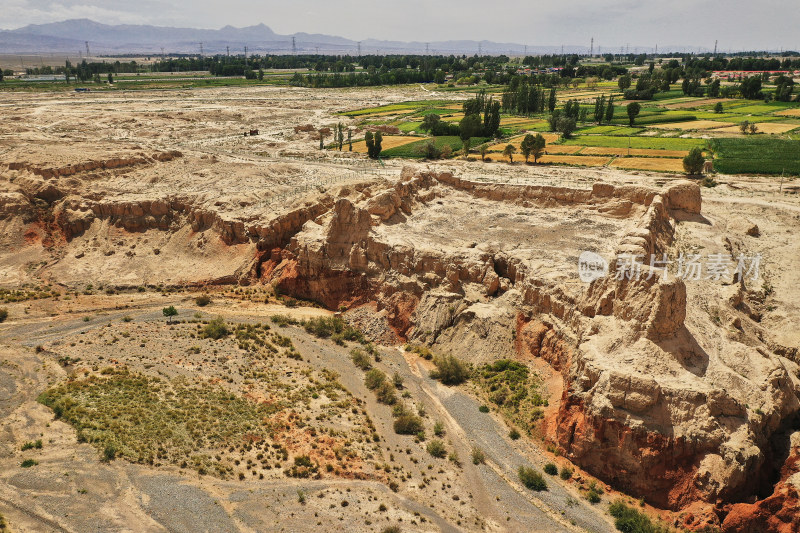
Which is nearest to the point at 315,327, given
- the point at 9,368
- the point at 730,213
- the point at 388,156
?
the point at 9,368

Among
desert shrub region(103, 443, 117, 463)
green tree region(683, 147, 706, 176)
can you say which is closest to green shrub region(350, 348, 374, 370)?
desert shrub region(103, 443, 117, 463)

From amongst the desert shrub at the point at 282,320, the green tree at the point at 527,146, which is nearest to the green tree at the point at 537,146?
the green tree at the point at 527,146

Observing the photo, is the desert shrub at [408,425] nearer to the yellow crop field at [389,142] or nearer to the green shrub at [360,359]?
the green shrub at [360,359]

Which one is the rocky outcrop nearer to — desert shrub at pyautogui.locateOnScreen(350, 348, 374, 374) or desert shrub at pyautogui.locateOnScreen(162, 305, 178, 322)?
desert shrub at pyautogui.locateOnScreen(350, 348, 374, 374)

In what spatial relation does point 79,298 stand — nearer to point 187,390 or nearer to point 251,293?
point 251,293

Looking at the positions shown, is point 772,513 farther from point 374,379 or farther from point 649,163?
point 649,163
